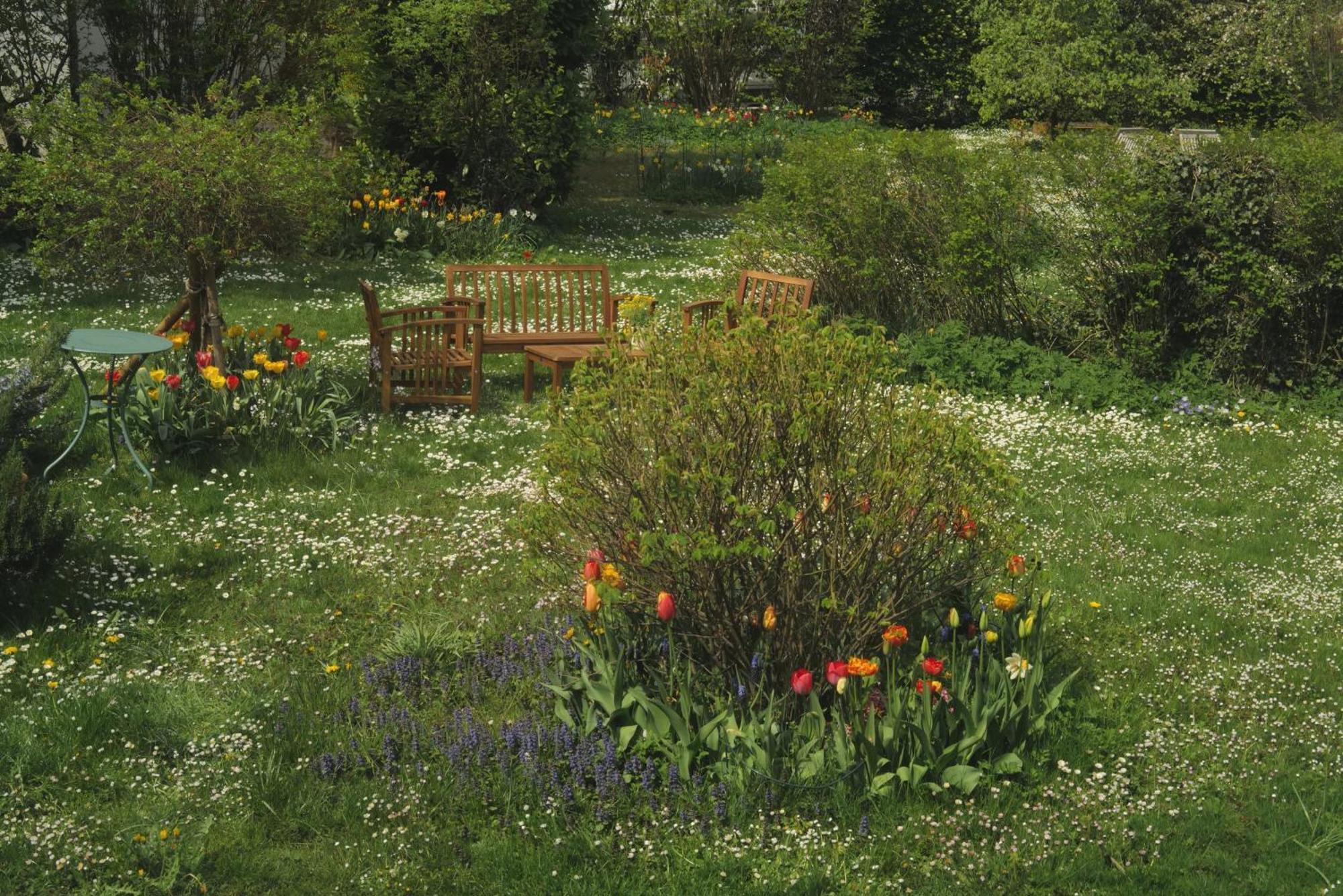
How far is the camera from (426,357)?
869cm

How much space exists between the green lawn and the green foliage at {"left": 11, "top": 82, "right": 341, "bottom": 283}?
1.27 meters

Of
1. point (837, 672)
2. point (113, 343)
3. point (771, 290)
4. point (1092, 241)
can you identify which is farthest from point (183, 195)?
point (1092, 241)

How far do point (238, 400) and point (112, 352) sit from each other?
94 centimetres

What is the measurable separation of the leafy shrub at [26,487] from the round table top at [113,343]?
0.12 m

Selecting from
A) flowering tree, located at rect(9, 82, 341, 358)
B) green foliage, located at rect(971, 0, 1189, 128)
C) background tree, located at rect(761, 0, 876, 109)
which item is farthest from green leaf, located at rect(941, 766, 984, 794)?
background tree, located at rect(761, 0, 876, 109)

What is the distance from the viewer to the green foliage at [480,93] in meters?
14.2

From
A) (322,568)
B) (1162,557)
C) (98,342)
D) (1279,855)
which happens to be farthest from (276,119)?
(1279,855)

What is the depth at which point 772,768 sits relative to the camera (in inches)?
Answer: 166

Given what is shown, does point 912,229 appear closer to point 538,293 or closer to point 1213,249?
point 1213,249

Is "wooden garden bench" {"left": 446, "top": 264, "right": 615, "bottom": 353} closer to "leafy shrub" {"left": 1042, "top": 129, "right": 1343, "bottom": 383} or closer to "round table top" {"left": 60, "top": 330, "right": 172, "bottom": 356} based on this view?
"round table top" {"left": 60, "top": 330, "right": 172, "bottom": 356}

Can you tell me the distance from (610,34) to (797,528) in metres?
21.0

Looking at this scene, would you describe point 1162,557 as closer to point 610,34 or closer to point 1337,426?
point 1337,426

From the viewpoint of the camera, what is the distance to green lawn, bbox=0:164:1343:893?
3951 millimetres

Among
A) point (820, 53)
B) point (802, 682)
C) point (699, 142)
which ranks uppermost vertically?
point (820, 53)
